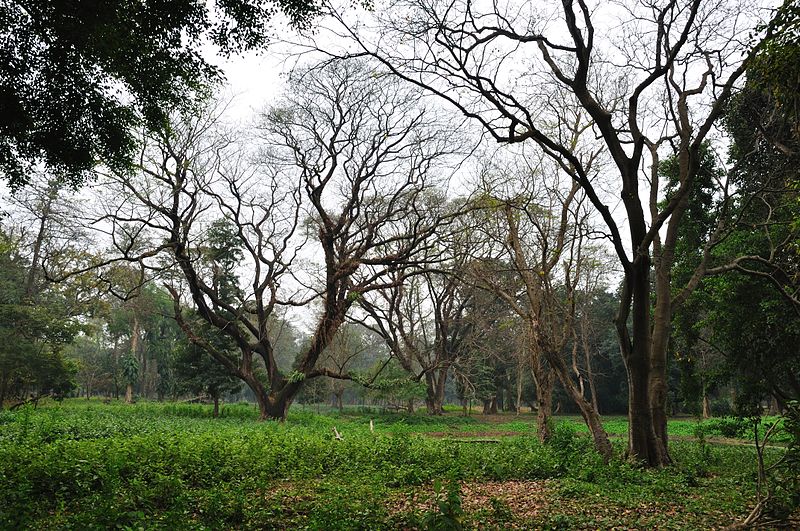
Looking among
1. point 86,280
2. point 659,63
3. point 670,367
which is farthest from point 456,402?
point 659,63

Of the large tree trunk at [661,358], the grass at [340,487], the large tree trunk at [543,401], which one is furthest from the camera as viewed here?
the large tree trunk at [543,401]

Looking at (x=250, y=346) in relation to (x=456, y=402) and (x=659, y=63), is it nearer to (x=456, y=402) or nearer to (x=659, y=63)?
(x=659, y=63)

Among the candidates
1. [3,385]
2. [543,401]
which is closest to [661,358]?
[543,401]

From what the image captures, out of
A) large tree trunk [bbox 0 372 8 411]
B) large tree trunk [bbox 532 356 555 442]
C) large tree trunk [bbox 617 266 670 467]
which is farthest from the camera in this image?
large tree trunk [bbox 0 372 8 411]

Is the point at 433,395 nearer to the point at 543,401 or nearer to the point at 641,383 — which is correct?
the point at 543,401

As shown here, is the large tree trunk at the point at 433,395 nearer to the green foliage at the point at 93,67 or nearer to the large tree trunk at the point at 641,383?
the large tree trunk at the point at 641,383

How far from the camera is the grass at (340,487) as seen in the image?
5352mm

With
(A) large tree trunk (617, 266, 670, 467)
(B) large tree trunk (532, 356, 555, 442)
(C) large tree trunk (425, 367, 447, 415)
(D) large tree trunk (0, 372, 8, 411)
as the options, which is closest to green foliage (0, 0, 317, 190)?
(A) large tree trunk (617, 266, 670, 467)

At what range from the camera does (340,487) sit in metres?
6.99

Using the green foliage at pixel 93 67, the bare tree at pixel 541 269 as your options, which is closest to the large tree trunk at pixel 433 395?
the bare tree at pixel 541 269

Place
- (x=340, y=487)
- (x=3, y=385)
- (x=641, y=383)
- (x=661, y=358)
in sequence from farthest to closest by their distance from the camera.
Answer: (x=3, y=385), (x=661, y=358), (x=641, y=383), (x=340, y=487)

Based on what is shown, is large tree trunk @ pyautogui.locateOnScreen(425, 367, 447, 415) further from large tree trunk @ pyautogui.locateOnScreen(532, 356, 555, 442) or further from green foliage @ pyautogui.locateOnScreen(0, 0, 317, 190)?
green foliage @ pyautogui.locateOnScreen(0, 0, 317, 190)

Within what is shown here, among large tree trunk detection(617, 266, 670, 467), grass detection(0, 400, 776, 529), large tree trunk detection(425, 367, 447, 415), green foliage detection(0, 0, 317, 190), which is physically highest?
green foliage detection(0, 0, 317, 190)

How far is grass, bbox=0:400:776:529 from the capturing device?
5352 mm
